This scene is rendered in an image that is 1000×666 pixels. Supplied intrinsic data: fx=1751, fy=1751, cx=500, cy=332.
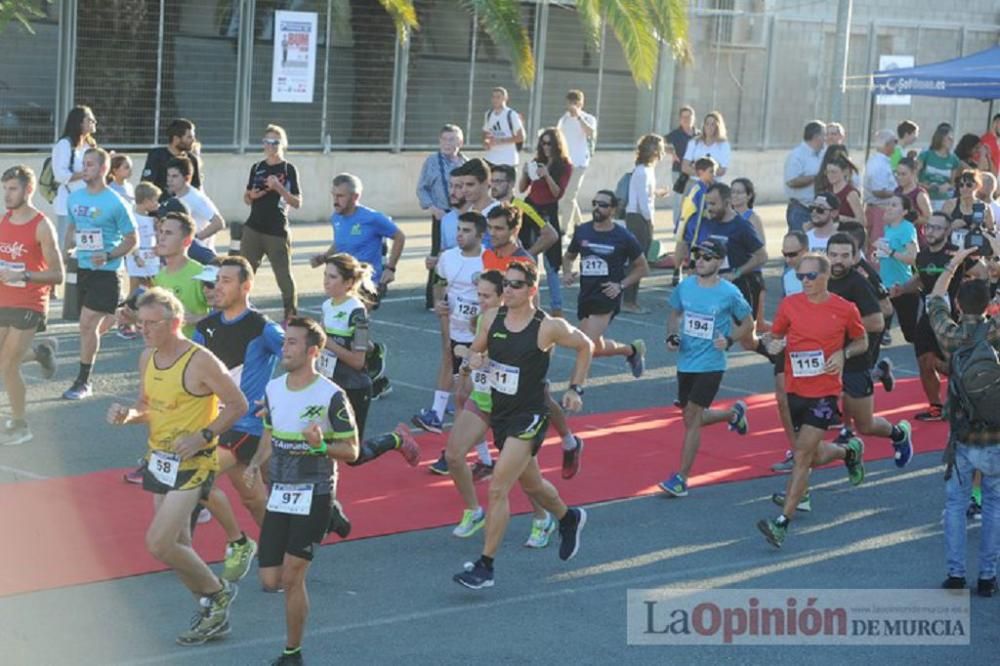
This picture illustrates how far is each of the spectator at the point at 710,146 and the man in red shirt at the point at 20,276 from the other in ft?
37.7

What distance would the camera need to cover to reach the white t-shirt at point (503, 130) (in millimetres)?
21812

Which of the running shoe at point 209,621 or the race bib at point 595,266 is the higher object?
the race bib at point 595,266

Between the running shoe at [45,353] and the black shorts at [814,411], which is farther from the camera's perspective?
the running shoe at [45,353]

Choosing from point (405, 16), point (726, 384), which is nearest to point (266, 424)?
point (726, 384)

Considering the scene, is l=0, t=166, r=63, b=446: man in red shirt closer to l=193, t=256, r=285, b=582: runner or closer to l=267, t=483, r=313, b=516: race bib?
l=193, t=256, r=285, b=582: runner

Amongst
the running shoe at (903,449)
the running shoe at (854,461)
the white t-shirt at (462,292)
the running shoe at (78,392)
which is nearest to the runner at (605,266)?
the white t-shirt at (462,292)

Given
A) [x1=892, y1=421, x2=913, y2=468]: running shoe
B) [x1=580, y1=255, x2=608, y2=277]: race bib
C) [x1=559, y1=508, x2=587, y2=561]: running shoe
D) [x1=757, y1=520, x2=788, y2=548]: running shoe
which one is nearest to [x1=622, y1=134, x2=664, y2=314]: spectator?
[x1=580, y1=255, x2=608, y2=277]: race bib

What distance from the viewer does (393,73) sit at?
2573 cm

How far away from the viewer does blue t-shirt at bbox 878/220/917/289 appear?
48.4 ft

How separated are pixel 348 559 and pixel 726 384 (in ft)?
22.2

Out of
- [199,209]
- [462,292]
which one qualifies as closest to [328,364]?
[462,292]

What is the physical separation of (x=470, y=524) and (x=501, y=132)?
1206 cm

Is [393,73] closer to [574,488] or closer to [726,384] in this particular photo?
[726,384]

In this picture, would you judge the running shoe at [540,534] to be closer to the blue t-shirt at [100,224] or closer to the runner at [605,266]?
the runner at [605,266]
